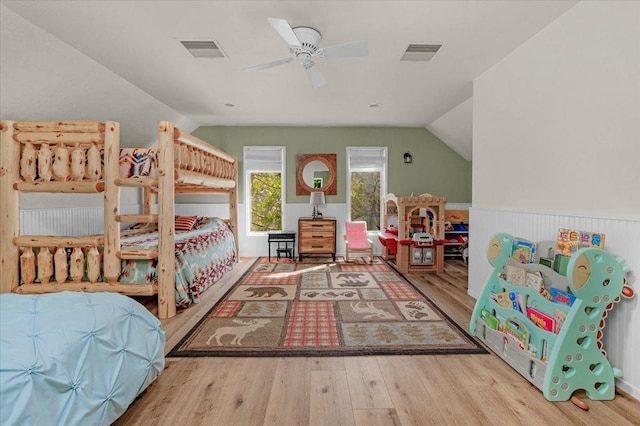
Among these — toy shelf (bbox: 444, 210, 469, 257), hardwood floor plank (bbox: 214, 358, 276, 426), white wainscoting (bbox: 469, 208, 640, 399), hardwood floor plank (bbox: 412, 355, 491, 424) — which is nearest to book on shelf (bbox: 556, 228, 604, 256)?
white wainscoting (bbox: 469, 208, 640, 399)

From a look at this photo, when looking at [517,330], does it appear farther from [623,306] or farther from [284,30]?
[284,30]

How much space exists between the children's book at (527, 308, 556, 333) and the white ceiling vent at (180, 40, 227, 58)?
11.1 feet

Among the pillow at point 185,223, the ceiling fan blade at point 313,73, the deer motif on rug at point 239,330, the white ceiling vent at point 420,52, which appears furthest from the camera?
the pillow at point 185,223

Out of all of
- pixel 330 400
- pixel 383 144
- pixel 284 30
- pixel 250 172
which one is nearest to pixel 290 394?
pixel 330 400

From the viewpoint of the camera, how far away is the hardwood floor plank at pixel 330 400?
1737 mm

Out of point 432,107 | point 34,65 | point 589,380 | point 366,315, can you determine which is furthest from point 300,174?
point 589,380

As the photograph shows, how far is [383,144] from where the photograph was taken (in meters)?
6.44

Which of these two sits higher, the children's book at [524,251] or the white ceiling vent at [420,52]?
the white ceiling vent at [420,52]

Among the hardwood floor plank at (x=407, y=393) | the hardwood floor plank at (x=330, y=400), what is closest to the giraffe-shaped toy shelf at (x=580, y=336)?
the hardwood floor plank at (x=407, y=393)

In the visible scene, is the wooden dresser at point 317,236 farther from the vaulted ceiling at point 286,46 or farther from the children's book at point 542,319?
the children's book at point 542,319

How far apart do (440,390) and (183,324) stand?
2290mm

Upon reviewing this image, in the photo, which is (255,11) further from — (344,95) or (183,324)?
(183,324)

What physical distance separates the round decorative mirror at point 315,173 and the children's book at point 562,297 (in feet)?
15.1

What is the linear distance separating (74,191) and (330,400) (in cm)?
309
